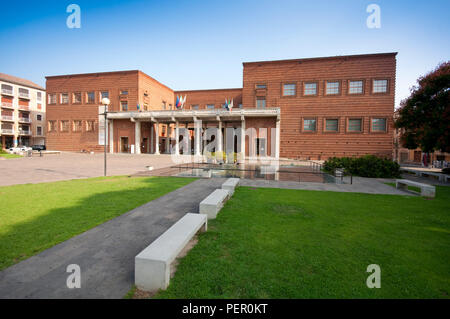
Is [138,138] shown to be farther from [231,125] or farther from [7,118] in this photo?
[7,118]

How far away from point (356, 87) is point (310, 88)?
18.7ft

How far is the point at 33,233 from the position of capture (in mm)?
4551

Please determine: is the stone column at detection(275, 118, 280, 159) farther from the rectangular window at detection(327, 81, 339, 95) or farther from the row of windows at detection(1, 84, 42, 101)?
the row of windows at detection(1, 84, 42, 101)

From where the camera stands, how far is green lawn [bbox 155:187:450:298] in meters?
2.94

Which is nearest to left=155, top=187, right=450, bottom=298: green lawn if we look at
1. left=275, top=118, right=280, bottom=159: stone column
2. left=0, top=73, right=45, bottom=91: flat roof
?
left=275, top=118, right=280, bottom=159: stone column

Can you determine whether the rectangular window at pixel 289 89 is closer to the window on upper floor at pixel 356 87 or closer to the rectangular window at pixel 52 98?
the window on upper floor at pixel 356 87

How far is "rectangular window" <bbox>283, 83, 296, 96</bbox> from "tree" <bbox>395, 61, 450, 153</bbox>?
44.1 ft

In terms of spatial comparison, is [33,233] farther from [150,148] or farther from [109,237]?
[150,148]

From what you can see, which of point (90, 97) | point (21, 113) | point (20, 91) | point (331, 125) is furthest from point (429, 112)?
point (20, 91)

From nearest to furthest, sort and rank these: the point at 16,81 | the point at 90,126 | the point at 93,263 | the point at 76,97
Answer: the point at 93,263 → the point at 90,126 → the point at 76,97 → the point at 16,81

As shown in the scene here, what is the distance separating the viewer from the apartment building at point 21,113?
49.2 meters

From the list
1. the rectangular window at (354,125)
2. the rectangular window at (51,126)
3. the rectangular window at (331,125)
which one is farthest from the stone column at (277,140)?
the rectangular window at (51,126)

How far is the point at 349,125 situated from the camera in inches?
1116
